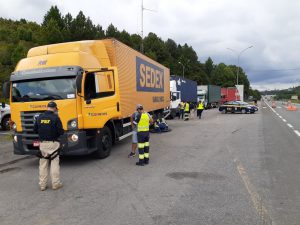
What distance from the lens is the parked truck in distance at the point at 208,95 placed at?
4610 cm

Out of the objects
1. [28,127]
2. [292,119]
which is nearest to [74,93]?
[28,127]

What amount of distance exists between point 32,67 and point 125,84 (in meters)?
3.14

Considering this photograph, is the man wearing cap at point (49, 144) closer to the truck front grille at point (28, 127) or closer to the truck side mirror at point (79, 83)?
the truck side mirror at point (79, 83)

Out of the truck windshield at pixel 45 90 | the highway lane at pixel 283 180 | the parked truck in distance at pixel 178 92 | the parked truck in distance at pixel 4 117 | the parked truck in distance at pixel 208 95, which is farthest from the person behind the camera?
the parked truck in distance at pixel 208 95

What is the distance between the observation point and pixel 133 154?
10125mm

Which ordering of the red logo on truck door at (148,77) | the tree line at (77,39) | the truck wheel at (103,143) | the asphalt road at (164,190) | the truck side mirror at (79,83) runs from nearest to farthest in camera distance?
the asphalt road at (164,190)
the truck side mirror at (79,83)
the truck wheel at (103,143)
the red logo on truck door at (148,77)
the tree line at (77,39)

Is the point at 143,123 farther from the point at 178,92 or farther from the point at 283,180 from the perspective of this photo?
the point at 178,92

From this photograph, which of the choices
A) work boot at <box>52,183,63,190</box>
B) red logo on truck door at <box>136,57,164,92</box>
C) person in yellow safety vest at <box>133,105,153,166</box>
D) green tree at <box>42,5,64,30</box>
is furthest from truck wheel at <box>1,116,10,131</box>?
green tree at <box>42,5,64,30</box>

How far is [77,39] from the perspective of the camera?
60344 mm

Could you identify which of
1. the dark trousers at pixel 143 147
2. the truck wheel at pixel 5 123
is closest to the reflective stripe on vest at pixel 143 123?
the dark trousers at pixel 143 147

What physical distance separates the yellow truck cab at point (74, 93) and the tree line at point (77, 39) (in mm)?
23274

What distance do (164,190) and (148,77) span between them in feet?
31.2

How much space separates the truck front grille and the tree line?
24069mm

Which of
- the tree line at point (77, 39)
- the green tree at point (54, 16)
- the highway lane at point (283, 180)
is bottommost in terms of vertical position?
the highway lane at point (283, 180)
